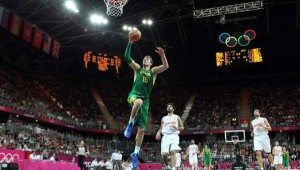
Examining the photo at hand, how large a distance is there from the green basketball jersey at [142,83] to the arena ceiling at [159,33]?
68.2 ft

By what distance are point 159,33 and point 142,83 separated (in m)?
32.9

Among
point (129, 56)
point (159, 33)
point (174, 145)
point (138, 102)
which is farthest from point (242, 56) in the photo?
point (138, 102)

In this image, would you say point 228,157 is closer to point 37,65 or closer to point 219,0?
point 219,0

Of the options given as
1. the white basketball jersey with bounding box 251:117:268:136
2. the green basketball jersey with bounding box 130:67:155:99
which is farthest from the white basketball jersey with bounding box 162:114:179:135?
the white basketball jersey with bounding box 251:117:268:136

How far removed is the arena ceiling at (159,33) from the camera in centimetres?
3017

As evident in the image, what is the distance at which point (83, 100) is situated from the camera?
4109cm

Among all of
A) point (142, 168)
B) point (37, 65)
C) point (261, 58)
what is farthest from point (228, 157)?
point (37, 65)

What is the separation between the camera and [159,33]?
39875mm

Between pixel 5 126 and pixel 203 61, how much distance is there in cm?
2708

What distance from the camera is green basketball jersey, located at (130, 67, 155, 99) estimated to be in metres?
7.53

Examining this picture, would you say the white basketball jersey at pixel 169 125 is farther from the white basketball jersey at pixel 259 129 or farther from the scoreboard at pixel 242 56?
the scoreboard at pixel 242 56

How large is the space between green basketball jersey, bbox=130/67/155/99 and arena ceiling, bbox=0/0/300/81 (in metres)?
20.8

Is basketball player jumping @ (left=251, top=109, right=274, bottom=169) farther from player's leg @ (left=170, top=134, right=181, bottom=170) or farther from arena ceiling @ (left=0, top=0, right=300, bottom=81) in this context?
arena ceiling @ (left=0, top=0, right=300, bottom=81)

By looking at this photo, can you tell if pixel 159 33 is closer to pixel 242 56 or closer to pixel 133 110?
pixel 242 56
